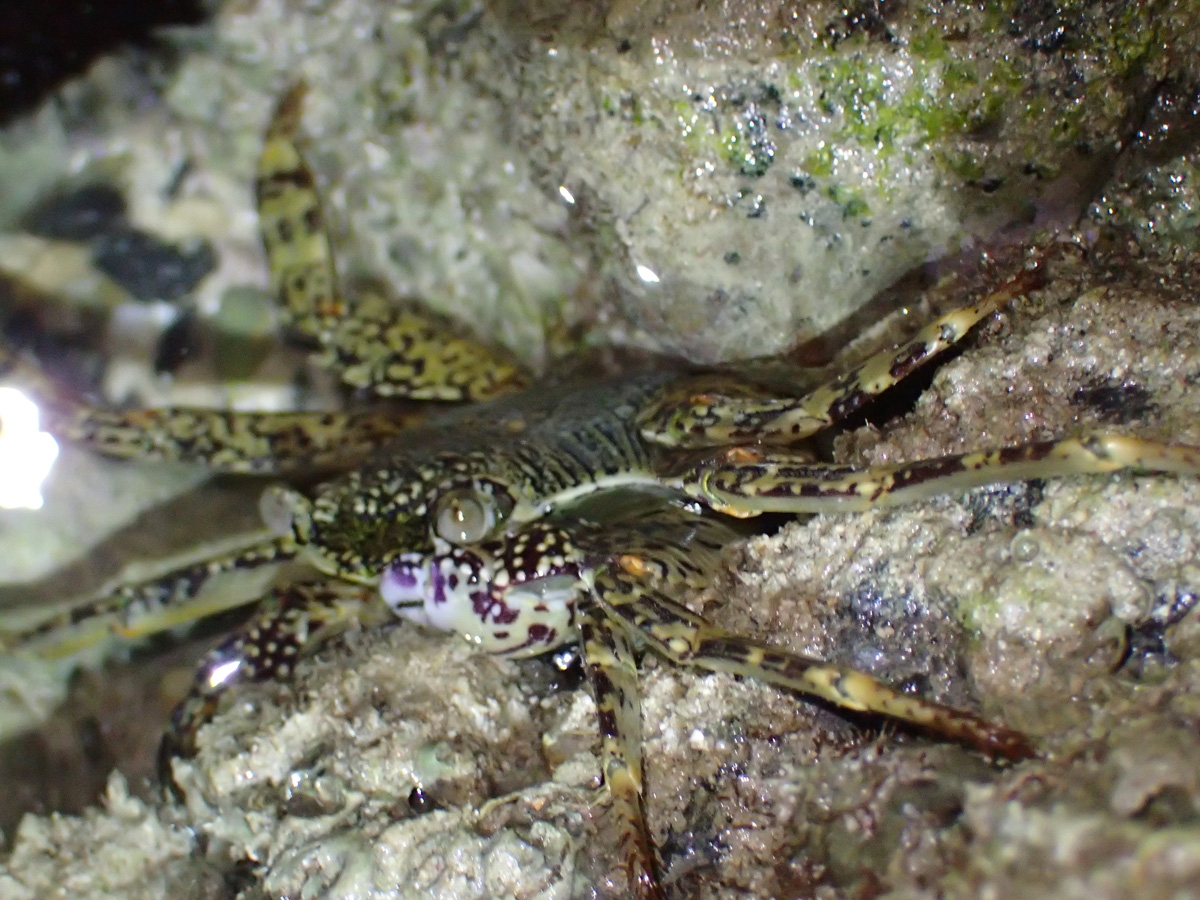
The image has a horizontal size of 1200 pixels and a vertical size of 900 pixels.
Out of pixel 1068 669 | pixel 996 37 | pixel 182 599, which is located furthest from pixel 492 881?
pixel 996 37

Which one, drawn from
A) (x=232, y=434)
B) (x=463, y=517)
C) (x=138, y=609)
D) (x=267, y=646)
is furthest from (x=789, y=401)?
(x=138, y=609)

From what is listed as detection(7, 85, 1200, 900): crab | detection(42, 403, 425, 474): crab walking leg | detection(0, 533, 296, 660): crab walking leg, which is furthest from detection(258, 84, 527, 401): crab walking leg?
detection(0, 533, 296, 660): crab walking leg

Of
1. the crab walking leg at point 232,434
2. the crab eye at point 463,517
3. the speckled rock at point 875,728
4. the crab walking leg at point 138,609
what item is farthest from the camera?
the crab walking leg at point 232,434

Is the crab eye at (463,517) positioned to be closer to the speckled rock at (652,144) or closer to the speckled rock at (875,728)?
the speckled rock at (875,728)

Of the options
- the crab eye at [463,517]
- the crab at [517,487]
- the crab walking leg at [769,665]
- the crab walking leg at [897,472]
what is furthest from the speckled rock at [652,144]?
→ the crab walking leg at [769,665]

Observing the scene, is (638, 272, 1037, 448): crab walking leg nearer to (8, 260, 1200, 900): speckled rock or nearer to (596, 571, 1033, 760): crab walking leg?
(8, 260, 1200, 900): speckled rock

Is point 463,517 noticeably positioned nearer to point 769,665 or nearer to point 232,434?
point 769,665

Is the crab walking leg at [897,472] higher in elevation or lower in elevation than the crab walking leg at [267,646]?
higher
